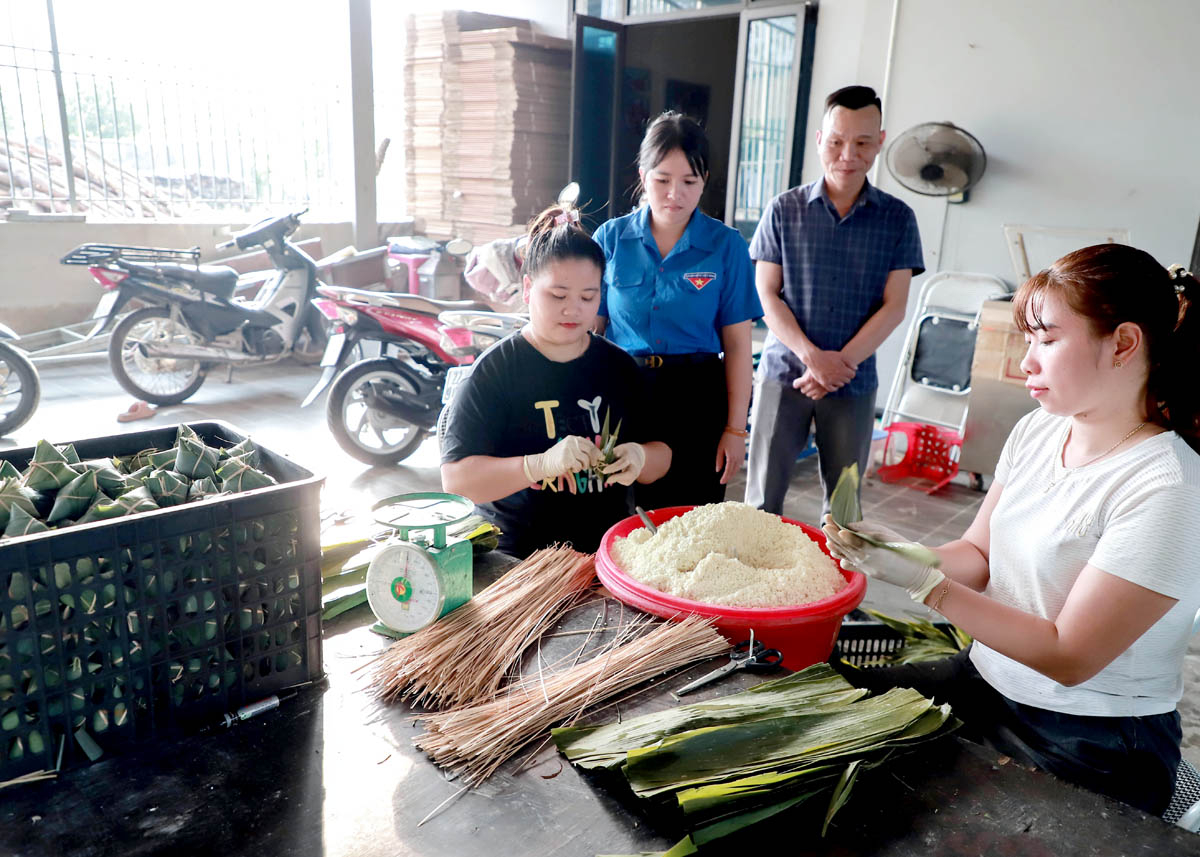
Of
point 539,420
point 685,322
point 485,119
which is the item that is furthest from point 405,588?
point 485,119

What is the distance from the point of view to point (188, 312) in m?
5.18

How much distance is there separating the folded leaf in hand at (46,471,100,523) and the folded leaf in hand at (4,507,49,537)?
0.04 meters

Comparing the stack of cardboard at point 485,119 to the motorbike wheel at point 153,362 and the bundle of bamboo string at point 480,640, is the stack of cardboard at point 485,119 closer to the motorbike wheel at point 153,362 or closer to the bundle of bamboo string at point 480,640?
the motorbike wheel at point 153,362

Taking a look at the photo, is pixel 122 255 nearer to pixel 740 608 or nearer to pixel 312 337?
pixel 312 337

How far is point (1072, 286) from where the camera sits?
1.24 meters

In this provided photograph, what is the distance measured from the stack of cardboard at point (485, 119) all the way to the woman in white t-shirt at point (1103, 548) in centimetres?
566

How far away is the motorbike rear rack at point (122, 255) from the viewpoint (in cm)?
482

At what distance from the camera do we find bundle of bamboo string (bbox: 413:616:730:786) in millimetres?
997

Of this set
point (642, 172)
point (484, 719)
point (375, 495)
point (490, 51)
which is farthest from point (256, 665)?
point (490, 51)

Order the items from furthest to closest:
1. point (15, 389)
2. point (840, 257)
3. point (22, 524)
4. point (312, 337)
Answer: point (312, 337)
point (15, 389)
point (840, 257)
point (22, 524)

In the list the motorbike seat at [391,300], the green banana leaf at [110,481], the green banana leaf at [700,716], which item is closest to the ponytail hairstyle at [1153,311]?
the green banana leaf at [700,716]

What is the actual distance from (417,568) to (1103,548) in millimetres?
982

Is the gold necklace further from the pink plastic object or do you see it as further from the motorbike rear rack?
the motorbike rear rack

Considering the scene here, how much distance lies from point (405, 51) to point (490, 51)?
991 mm
